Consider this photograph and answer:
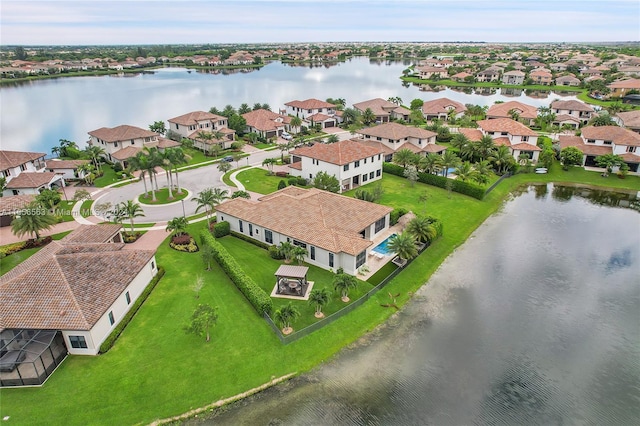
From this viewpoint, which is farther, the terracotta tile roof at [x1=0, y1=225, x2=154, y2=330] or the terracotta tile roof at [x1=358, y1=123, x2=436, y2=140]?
the terracotta tile roof at [x1=358, y1=123, x2=436, y2=140]

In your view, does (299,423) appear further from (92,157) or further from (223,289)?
(92,157)

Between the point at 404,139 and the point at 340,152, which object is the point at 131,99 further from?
the point at 340,152

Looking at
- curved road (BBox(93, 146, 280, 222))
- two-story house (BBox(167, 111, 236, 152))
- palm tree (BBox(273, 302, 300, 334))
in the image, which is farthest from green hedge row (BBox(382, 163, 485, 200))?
palm tree (BBox(273, 302, 300, 334))

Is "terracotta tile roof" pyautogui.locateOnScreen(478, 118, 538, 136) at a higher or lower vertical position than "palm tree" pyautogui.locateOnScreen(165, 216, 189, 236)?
higher

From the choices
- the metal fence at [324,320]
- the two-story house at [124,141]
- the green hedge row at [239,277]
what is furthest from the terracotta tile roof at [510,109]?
the green hedge row at [239,277]

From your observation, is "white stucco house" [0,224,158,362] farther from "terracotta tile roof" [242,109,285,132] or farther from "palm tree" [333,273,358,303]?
"terracotta tile roof" [242,109,285,132]

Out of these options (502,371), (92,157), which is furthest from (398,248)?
(92,157)

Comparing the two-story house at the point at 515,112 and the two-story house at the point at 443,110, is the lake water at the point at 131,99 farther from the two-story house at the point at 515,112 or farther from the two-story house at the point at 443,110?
the two-story house at the point at 515,112
